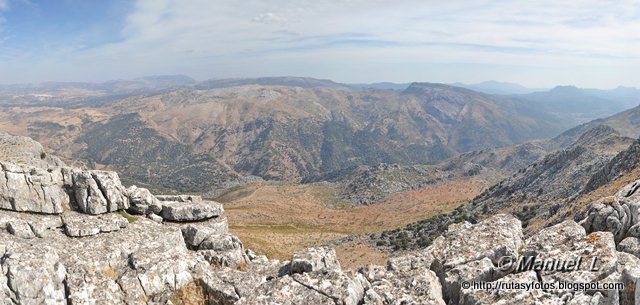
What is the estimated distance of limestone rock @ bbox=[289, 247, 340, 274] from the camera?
20.8 meters

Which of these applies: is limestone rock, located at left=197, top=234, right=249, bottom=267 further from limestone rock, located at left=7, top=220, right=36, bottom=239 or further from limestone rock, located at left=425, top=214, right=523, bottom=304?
limestone rock, located at left=425, top=214, right=523, bottom=304

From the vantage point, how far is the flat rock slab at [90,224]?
83.5 feet

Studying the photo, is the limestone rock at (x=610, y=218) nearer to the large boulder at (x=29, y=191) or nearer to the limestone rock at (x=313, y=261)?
the limestone rock at (x=313, y=261)

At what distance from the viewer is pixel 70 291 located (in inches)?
701

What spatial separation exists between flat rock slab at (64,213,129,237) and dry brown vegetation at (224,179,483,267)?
2959 cm

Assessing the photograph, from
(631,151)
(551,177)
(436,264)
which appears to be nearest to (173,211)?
(436,264)

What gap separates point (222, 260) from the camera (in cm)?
2658

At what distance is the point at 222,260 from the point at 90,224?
8.87 metres

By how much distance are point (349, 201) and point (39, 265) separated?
5504 inches

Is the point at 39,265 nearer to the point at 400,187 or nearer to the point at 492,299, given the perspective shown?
the point at 492,299

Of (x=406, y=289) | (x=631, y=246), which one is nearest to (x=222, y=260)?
(x=406, y=289)

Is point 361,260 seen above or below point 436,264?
below

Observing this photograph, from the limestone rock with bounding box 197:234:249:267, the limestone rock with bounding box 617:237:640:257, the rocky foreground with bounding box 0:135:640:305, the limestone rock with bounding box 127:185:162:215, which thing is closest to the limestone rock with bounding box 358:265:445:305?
the rocky foreground with bounding box 0:135:640:305

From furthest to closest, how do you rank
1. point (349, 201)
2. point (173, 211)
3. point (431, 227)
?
point (349, 201) < point (431, 227) < point (173, 211)
